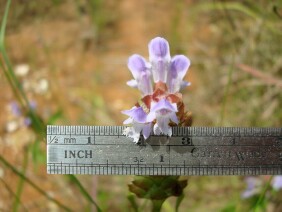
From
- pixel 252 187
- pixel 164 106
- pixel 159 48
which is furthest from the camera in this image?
pixel 252 187

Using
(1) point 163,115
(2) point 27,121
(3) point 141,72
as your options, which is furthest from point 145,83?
(2) point 27,121

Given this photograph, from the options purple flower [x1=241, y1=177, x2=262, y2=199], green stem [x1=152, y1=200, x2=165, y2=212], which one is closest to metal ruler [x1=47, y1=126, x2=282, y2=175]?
green stem [x1=152, y1=200, x2=165, y2=212]

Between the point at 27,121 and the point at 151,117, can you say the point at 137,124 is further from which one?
the point at 27,121

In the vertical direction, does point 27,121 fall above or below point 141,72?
above

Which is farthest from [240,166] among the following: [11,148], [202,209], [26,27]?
[26,27]

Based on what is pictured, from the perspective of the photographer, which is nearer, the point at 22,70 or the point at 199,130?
the point at 199,130
